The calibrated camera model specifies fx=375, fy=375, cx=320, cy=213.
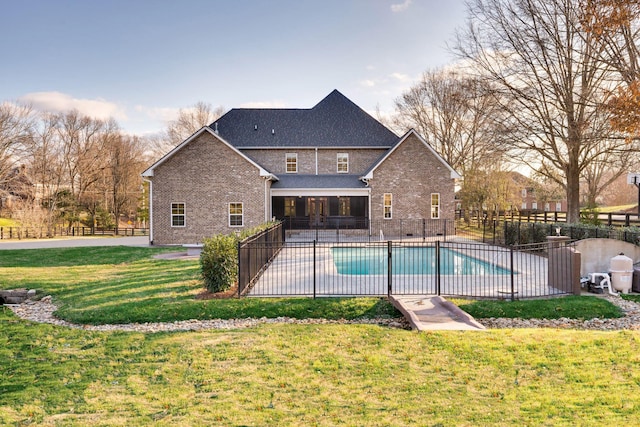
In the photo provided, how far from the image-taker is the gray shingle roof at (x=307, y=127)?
29547 mm

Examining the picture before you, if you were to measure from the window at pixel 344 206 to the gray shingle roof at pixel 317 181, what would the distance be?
102 centimetres

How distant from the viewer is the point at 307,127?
30.7m

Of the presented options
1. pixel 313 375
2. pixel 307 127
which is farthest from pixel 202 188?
pixel 313 375

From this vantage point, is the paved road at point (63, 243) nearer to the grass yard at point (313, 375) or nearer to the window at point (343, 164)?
the window at point (343, 164)

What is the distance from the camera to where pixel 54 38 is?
2348cm

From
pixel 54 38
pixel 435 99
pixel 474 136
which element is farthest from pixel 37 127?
pixel 474 136

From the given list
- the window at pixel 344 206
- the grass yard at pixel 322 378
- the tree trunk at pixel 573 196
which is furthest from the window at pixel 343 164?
the grass yard at pixel 322 378

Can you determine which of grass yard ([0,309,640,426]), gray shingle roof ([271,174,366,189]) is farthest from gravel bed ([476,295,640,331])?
gray shingle roof ([271,174,366,189])

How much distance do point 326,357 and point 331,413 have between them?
166 cm

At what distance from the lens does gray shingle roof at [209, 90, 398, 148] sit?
2955 cm

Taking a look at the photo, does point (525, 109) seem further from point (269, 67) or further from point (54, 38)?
point (54, 38)

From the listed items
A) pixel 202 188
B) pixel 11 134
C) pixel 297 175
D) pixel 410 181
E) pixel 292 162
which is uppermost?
pixel 11 134

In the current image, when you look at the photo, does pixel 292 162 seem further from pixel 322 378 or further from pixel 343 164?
pixel 322 378

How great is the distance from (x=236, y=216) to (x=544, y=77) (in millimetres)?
19601
